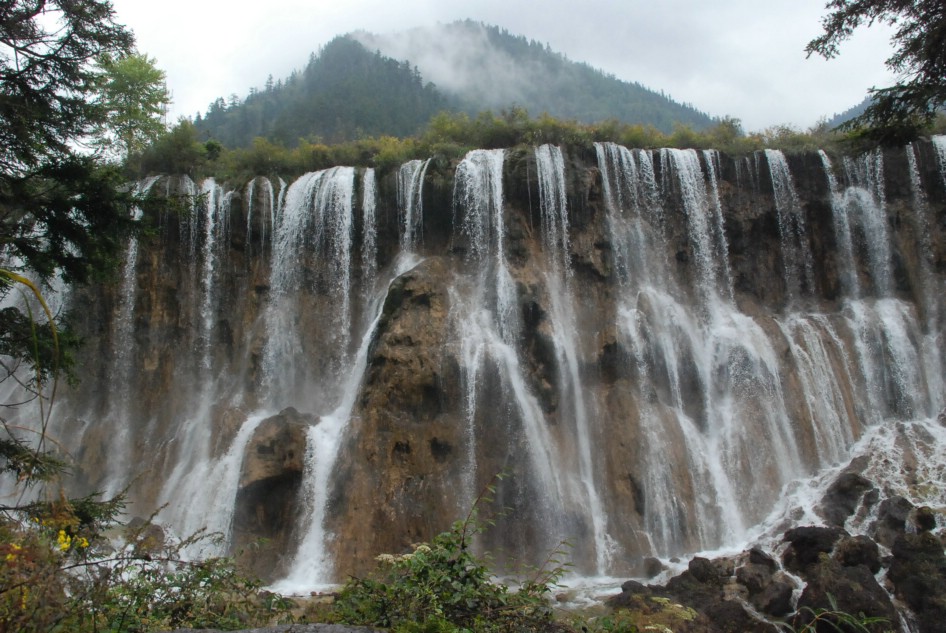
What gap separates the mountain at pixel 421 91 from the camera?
72688 millimetres

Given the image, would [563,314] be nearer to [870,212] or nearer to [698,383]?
[698,383]

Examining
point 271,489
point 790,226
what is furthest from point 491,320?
point 790,226

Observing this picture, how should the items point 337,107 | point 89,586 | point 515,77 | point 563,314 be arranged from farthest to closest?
point 515,77 < point 337,107 < point 563,314 < point 89,586

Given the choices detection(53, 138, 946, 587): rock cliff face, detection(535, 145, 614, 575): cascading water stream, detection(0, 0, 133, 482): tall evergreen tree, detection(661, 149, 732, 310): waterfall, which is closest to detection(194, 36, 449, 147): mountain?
detection(53, 138, 946, 587): rock cliff face

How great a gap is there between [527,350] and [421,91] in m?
76.2

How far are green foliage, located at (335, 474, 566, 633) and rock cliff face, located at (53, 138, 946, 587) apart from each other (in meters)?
11.3

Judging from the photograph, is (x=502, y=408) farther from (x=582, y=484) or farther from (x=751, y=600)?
(x=751, y=600)

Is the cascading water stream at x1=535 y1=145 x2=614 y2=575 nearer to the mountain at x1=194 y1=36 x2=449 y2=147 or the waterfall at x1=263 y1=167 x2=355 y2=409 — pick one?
the waterfall at x1=263 y1=167 x2=355 y2=409

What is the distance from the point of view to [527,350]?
19.2 meters

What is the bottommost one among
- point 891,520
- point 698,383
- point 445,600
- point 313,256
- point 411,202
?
point 891,520

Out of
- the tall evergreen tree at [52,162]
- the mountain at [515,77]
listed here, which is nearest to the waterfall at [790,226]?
the tall evergreen tree at [52,162]

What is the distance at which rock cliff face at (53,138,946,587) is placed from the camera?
16.5 metres

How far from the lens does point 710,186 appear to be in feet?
75.7

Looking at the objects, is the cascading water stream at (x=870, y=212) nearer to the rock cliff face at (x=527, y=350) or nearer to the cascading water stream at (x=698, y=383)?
the rock cliff face at (x=527, y=350)
